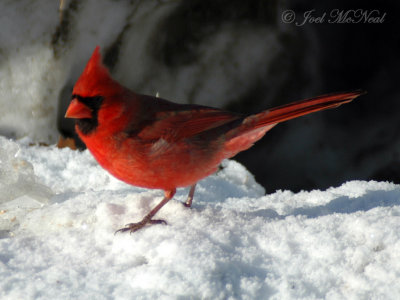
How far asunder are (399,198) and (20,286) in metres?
1.68

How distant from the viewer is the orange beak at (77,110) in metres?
1.92

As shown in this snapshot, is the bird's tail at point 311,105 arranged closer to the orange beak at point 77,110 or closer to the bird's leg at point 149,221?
the bird's leg at point 149,221

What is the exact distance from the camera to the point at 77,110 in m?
1.93

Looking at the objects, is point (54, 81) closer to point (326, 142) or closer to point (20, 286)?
point (326, 142)

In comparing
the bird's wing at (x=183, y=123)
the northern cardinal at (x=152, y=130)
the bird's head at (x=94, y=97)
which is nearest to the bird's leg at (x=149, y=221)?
the northern cardinal at (x=152, y=130)

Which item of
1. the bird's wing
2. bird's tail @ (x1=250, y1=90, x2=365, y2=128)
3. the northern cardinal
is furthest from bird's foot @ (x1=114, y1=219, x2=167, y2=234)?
bird's tail @ (x1=250, y1=90, x2=365, y2=128)

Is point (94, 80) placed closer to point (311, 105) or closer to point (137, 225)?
point (137, 225)

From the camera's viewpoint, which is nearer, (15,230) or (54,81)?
(15,230)

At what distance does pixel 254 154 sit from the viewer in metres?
3.67

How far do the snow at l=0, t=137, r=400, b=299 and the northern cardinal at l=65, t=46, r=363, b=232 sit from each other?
16cm

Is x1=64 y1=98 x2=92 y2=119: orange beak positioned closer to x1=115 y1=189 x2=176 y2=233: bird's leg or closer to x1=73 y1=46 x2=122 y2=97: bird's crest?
x1=73 y1=46 x2=122 y2=97: bird's crest

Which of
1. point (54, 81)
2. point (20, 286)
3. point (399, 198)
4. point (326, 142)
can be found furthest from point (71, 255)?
point (326, 142)

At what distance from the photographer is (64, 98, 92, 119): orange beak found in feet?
6.30

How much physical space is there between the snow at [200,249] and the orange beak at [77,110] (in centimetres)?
43
